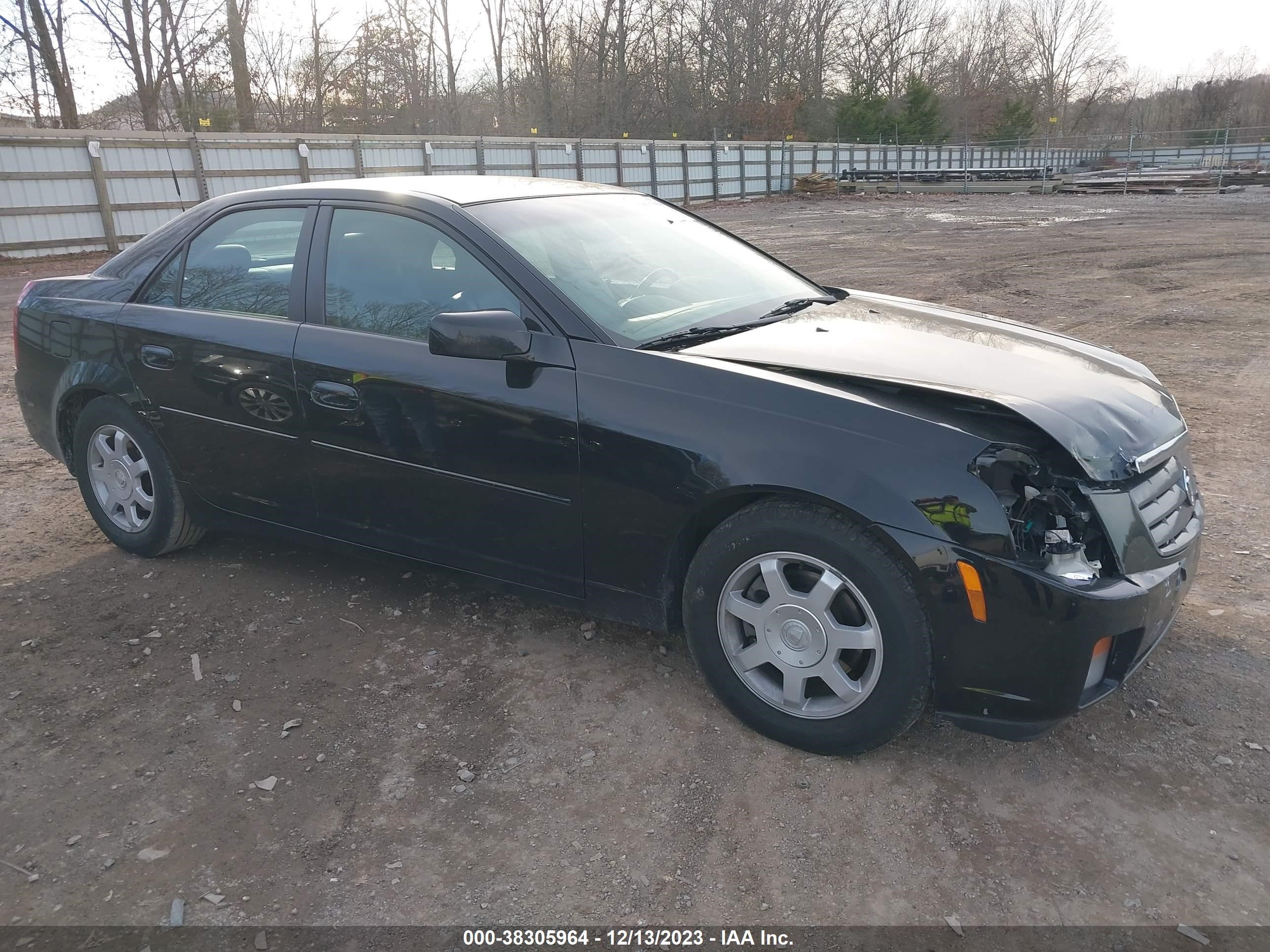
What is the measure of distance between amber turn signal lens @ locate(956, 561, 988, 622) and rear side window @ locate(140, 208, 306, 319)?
8.73 feet

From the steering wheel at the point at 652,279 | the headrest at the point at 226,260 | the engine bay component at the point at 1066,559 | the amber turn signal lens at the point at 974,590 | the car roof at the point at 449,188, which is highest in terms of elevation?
the car roof at the point at 449,188

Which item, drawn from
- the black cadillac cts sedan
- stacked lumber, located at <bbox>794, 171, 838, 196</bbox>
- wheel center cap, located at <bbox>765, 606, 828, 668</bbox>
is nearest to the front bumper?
the black cadillac cts sedan

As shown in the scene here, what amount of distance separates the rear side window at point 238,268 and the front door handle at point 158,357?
0.20m

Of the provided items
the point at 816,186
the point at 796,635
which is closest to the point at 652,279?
the point at 796,635

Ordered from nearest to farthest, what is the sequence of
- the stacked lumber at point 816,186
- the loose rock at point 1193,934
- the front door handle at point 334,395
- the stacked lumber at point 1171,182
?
the loose rock at point 1193,934
the front door handle at point 334,395
the stacked lumber at point 1171,182
the stacked lumber at point 816,186

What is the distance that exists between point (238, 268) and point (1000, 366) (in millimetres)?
2995

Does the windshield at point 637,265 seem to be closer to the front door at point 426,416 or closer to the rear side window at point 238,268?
the front door at point 426,416

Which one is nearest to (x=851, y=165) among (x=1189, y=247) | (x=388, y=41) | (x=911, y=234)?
(x=388, y=41)

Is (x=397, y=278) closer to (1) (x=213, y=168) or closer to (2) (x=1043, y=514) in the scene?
(2) (x=1043, y=514)

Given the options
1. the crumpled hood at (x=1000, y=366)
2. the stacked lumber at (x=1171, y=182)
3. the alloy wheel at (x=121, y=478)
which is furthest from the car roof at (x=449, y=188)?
the stacked lumber at (x=1171, y=182)

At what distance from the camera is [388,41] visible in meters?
37.2

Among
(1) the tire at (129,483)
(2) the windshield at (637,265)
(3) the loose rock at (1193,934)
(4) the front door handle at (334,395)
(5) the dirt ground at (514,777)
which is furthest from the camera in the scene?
(1) the tire at (129,483)

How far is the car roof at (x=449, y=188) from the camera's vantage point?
136 inches

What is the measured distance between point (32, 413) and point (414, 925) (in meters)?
3.61
